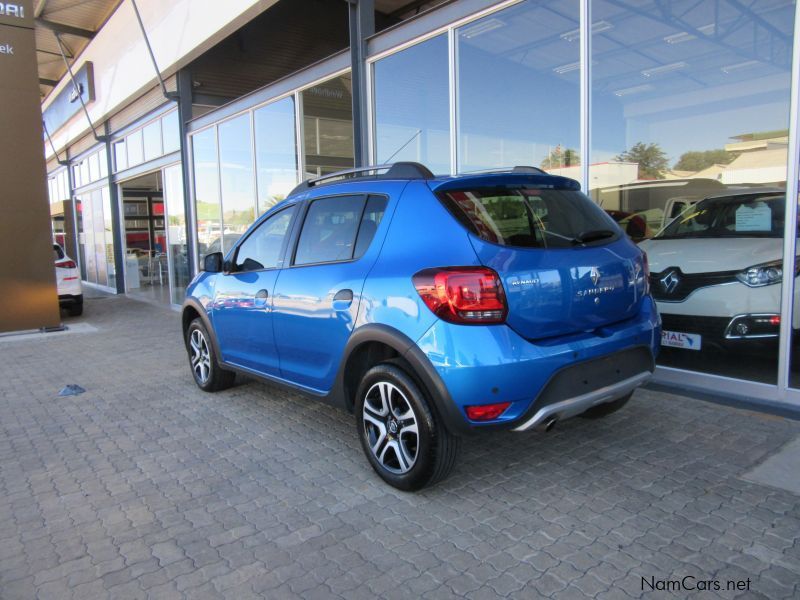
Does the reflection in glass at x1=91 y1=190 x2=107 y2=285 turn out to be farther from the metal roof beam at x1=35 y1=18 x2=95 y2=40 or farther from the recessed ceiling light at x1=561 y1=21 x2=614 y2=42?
the recessed ceiling light at x1=561 y1=21 x2=614 y2=42

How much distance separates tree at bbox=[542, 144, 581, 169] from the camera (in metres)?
6.11

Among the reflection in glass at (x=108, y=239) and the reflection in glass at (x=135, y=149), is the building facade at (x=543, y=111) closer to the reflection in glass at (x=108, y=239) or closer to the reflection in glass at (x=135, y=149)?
the reflection in glass at (x=135, y=149)

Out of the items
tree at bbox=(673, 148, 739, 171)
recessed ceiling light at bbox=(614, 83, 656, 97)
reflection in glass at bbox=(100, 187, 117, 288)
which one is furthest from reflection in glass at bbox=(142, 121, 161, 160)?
tree at bbox=(673, 148, 739, 171)

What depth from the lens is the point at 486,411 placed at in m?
2.90

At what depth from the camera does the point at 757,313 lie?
4.71 m

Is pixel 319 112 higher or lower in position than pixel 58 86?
lower

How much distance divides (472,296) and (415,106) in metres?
5.14

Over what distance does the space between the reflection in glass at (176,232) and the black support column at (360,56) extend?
236 inches

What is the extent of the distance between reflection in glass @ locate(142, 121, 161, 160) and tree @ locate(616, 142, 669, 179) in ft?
34.7

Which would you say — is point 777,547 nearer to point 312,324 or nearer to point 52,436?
point 312,324

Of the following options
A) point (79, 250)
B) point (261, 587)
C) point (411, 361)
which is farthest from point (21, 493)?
point (79, 250)

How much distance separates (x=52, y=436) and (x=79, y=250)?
18631 mm

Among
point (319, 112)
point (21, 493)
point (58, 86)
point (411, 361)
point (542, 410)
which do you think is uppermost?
point (58, 86)

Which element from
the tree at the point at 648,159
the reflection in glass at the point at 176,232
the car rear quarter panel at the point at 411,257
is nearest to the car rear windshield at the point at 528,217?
the car rear quarter panel at the point at 411,257
